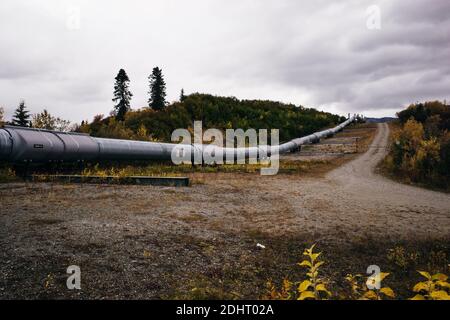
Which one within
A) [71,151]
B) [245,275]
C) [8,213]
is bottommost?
[245,275]

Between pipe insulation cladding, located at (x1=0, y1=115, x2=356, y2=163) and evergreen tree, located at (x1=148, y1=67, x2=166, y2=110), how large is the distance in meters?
15.4

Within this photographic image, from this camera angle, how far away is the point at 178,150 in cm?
1873

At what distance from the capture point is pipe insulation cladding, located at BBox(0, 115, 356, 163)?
11.5m

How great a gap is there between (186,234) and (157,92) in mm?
29363

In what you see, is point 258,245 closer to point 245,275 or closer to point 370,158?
point 245,275

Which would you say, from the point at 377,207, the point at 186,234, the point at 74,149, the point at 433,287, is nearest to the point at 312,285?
the point at 433,287

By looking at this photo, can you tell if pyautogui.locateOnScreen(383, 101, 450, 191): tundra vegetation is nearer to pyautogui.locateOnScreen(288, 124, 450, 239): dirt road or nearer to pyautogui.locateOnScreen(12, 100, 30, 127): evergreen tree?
pyautogui.locateOnScreen(288, 124, 450, 239): dirt road

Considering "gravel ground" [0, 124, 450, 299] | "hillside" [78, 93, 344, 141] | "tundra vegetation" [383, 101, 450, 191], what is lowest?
"gravel ground" [0, 124, 450, 299]

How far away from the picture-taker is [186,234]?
670 cm

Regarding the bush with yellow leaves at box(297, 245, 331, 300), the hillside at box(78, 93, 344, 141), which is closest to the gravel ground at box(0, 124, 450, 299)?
the bush with yellow leaves at box(297, 245, 331, 300)

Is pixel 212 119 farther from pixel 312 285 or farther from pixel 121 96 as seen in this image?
pixel 312 285

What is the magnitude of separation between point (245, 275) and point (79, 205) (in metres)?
5.52

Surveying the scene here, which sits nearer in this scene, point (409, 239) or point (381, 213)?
point (409, 239)
